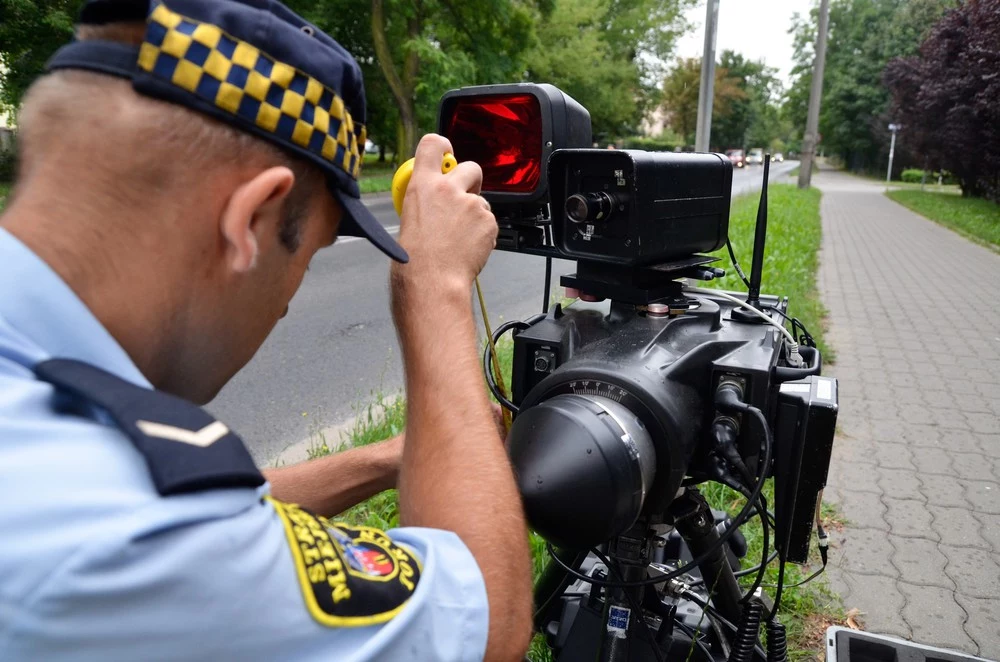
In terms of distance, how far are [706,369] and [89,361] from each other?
37.6 inches

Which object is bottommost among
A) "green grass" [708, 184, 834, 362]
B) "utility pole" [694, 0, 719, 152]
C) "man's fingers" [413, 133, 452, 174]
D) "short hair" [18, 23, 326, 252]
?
"green grass" [708, 184, 834, 362]

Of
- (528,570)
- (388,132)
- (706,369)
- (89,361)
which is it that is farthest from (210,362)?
(388,132)

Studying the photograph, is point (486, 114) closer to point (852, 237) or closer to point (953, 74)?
point (852, 237)

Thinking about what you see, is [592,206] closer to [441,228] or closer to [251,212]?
[441,228]

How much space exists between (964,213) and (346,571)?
70.0 feet

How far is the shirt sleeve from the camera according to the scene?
687mm

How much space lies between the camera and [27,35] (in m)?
16.2

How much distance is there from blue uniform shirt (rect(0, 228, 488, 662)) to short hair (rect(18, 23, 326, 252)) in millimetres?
158

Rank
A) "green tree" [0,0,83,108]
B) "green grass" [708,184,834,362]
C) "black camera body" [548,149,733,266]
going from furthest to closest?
"green tree" [0,0,83,108] < "green grass" [708,184,834,362] < "black camera body" [548,149,733,266]

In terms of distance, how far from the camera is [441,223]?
4.00 ft

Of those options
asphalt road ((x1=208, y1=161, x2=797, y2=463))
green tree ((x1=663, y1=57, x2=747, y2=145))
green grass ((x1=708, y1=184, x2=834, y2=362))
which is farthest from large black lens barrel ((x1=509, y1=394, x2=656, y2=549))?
green tree ((x1=663, y1=57, x2=747, y2=145))

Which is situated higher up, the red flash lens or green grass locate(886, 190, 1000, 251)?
the red flash lens

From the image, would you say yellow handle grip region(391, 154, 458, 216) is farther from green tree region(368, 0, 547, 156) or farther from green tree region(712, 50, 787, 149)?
green tree region(712, 50, 787, 149)

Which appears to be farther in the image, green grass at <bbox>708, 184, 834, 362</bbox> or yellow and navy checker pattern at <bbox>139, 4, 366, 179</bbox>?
green grass at <bbox>708, 184, 834, 362</bbox>
